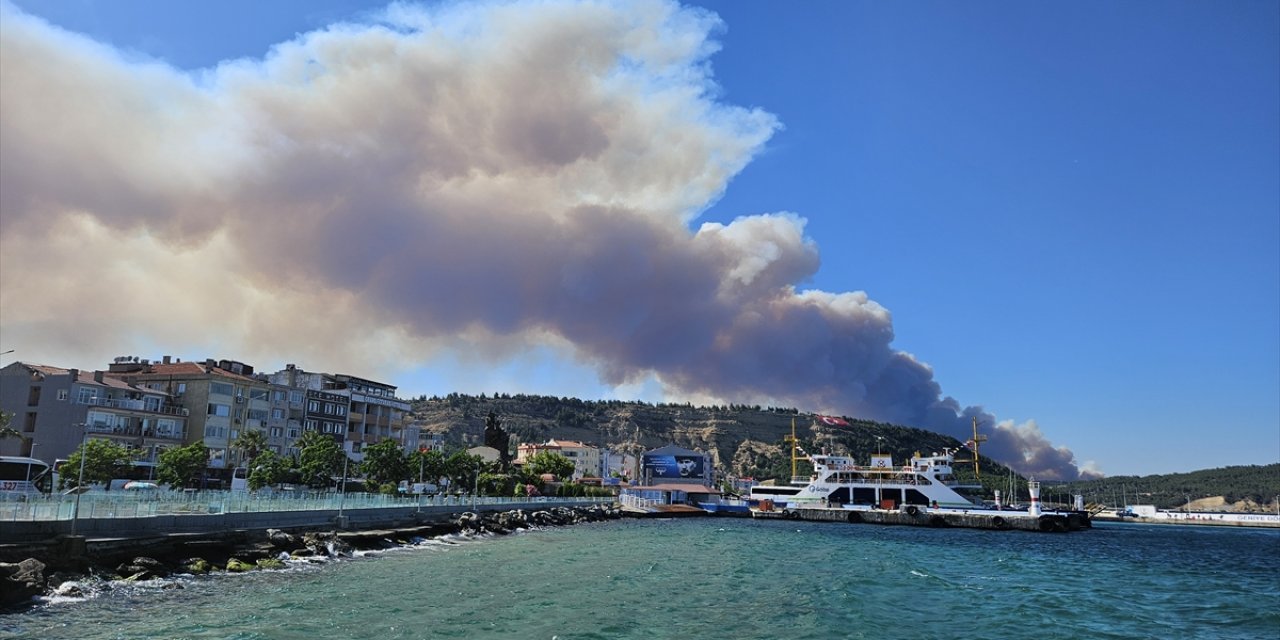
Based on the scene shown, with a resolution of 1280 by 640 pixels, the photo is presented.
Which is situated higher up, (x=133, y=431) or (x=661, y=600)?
(x=133, y=431)

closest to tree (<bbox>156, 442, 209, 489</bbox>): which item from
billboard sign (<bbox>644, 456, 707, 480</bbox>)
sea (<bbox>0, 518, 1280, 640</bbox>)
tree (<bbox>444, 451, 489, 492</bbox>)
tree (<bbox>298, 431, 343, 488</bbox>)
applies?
tree (<bbox>298, 431, 343, 488</bbox>)

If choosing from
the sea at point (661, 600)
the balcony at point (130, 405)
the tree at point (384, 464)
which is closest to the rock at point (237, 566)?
the sea at point (661, 600)

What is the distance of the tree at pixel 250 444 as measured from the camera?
299 ft

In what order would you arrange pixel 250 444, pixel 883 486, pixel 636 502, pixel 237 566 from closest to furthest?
pixel 237 566
pixel 250 444
pixel 883 486
pixel 636 502

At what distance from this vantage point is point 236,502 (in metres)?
46.8

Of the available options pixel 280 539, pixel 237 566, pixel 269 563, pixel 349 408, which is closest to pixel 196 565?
pixel 237 566

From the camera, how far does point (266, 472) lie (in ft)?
269

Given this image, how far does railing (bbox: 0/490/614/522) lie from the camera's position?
33188 mm

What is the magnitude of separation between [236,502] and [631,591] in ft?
85.6

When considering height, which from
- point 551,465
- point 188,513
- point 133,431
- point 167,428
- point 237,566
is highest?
point 167,428

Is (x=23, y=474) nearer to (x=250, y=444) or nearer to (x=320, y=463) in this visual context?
(x=320, y=463)

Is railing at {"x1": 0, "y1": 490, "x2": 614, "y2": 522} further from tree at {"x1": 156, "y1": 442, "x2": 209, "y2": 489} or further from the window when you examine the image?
the window

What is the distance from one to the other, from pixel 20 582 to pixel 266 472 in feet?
188

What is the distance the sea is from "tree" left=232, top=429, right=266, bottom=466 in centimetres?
4349
